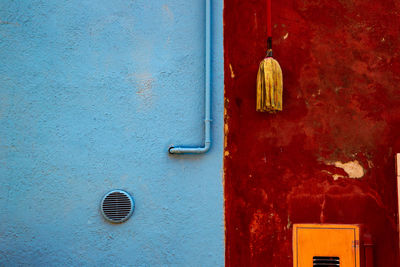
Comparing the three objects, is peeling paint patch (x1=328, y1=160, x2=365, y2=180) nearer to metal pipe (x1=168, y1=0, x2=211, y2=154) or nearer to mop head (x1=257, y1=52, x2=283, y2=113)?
mop head (x1=257, y1=52, x2=283, y2=113)

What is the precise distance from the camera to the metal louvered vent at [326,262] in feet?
12.1

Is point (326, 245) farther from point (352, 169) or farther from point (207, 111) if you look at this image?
point (207, 111)

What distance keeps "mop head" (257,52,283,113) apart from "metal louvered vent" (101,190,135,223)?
5.53ft

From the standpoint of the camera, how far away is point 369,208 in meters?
3.81

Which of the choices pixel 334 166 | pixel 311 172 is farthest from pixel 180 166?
pixel 334 166

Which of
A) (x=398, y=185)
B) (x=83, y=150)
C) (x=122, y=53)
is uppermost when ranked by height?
(x=122, y=53)

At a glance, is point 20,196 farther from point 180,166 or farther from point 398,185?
point 398,185

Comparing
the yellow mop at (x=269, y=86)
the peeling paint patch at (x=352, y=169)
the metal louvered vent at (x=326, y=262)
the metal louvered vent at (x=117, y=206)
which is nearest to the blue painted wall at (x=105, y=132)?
the metal louvered vent at (x=117, y=206)

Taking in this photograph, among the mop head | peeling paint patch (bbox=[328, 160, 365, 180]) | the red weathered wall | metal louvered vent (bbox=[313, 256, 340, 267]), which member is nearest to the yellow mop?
the mop head

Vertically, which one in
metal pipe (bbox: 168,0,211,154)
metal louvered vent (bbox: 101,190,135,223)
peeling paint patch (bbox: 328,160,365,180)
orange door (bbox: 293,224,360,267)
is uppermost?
metal pipe (bbox: 168,0,211,154)

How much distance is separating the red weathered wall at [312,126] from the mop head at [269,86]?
0.20 metres

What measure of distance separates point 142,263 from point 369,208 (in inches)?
95.8

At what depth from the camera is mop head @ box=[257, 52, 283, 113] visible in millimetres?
3736

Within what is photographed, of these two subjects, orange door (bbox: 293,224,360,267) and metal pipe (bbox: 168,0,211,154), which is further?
metal pipe (bbox: 168,0,211,154)
